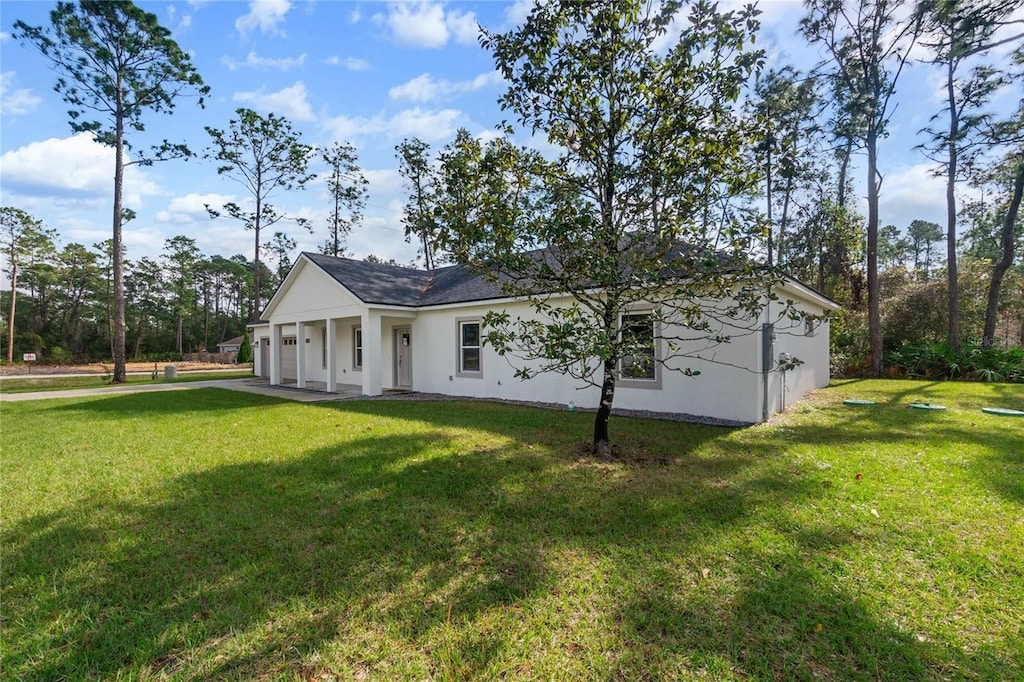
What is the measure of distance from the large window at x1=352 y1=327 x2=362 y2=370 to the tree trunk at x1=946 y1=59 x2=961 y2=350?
21.9 m

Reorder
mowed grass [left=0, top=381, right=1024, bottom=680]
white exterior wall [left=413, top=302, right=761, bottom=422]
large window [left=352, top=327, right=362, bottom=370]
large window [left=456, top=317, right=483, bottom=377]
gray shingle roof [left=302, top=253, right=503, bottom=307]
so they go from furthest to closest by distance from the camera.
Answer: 1. large window [left=352, top=327, right=362, bottom=370]
2. gray shingle roof [left=302, top=253, right=503, bottom=307]
3. large window [left=456, top=317, right=483, bottom=377]
4. white exterior wall [left=413, top=302, right=761, bottom=422]
5. mowed grass [left=0, top=381, right=1024, bottom=680]

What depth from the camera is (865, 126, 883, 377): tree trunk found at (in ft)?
55.6

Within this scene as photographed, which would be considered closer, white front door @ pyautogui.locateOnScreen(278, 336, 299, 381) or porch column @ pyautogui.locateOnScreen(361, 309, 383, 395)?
porch column @ pyautogui.locateOnScreen(361, 309, 383, 395)

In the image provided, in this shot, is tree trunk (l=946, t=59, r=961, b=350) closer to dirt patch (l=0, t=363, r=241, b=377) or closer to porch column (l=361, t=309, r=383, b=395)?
porch column (l=361, t=309, r=383, b=395)

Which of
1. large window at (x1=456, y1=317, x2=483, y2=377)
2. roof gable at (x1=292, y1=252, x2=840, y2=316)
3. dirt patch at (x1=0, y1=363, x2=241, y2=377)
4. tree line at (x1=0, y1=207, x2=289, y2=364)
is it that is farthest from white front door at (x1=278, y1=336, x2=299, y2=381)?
tree line at (x1=0, y1=207, x2=289, y2=364)

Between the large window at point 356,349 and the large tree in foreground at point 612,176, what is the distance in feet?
37.2

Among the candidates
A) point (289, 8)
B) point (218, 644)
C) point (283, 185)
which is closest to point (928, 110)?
point (289, 8)

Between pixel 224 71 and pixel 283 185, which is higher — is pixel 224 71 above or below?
below

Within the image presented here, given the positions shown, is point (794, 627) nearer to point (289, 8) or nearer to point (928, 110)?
point (289, 8)

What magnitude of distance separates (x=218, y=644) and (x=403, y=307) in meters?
11.7

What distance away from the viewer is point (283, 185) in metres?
28.3

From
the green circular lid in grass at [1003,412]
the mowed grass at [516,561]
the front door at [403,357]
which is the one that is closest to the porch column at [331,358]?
the front door at [403,357]

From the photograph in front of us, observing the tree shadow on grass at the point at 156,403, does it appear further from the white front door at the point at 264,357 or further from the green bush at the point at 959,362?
the green bush at the point at 959,362

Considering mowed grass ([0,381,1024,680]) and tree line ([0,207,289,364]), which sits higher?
tree line ([0,207,289,364])
